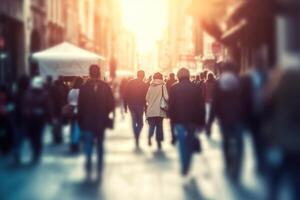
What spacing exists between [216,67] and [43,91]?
4.04ft

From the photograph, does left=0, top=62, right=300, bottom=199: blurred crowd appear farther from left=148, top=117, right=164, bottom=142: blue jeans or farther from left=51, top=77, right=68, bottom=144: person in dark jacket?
left=148, top=117, right=164, bottom=142: blue jeans

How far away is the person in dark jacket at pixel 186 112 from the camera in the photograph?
21.6 feet

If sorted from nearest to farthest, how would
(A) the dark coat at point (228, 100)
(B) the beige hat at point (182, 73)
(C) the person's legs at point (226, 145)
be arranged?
(A) the dark coat at point (228, 100) < (C) the person's legs at point (226, 145) < (B) the beige hat at point (182, 73)

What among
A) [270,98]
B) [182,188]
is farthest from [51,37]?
[270,98]

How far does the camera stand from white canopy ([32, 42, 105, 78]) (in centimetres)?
606

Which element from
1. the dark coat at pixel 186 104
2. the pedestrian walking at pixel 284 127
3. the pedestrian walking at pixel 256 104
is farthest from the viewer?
the dark coat at pixel 186 104

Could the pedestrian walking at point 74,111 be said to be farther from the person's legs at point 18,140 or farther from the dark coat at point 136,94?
the dark coat at point 136,94

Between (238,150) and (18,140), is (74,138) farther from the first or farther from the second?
(238,150)

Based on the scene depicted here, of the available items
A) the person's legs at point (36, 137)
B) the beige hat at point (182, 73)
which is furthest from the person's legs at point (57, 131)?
the beige hat at point (182, 73)

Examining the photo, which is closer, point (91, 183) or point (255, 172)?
point (255, 172)

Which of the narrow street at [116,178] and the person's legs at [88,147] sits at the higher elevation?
the person's legs at [88,147]

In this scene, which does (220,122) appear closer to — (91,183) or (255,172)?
(255,172)

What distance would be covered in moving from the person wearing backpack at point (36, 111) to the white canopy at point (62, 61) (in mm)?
195

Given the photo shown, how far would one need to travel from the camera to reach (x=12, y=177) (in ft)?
20.8
